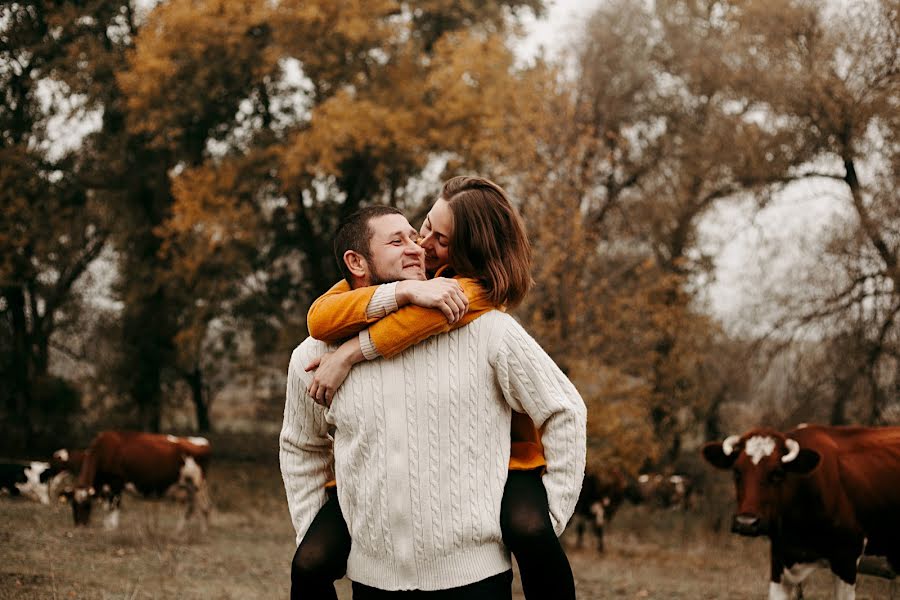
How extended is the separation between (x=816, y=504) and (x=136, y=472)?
943 cm

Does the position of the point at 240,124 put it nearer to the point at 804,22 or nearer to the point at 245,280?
the point at 245,280

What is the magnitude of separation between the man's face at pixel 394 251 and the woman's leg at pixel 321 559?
2.70 feet

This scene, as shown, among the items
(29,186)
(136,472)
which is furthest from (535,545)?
(29,186)

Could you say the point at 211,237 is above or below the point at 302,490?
above

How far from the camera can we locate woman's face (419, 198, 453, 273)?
3.14m

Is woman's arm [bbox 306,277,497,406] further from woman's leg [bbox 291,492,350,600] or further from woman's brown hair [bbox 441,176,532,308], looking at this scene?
woman's leg [bbox 291,492,350,600]

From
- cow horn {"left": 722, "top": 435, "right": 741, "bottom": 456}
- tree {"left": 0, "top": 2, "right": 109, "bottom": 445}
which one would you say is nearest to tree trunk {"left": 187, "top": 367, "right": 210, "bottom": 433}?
tree {"left": 0, "top": 2, "right": 109, "bottom": 445}

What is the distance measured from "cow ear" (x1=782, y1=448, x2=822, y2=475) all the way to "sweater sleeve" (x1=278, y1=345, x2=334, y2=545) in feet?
18.7

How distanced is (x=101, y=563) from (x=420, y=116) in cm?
1340

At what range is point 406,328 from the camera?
284 centimetres

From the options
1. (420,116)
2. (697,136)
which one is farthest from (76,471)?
(697,136)

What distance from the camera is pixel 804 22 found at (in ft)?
56.1

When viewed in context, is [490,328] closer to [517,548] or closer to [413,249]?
[413,249]

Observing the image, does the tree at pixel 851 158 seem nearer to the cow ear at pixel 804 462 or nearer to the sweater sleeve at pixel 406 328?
the cow ear at pixel 804 462
